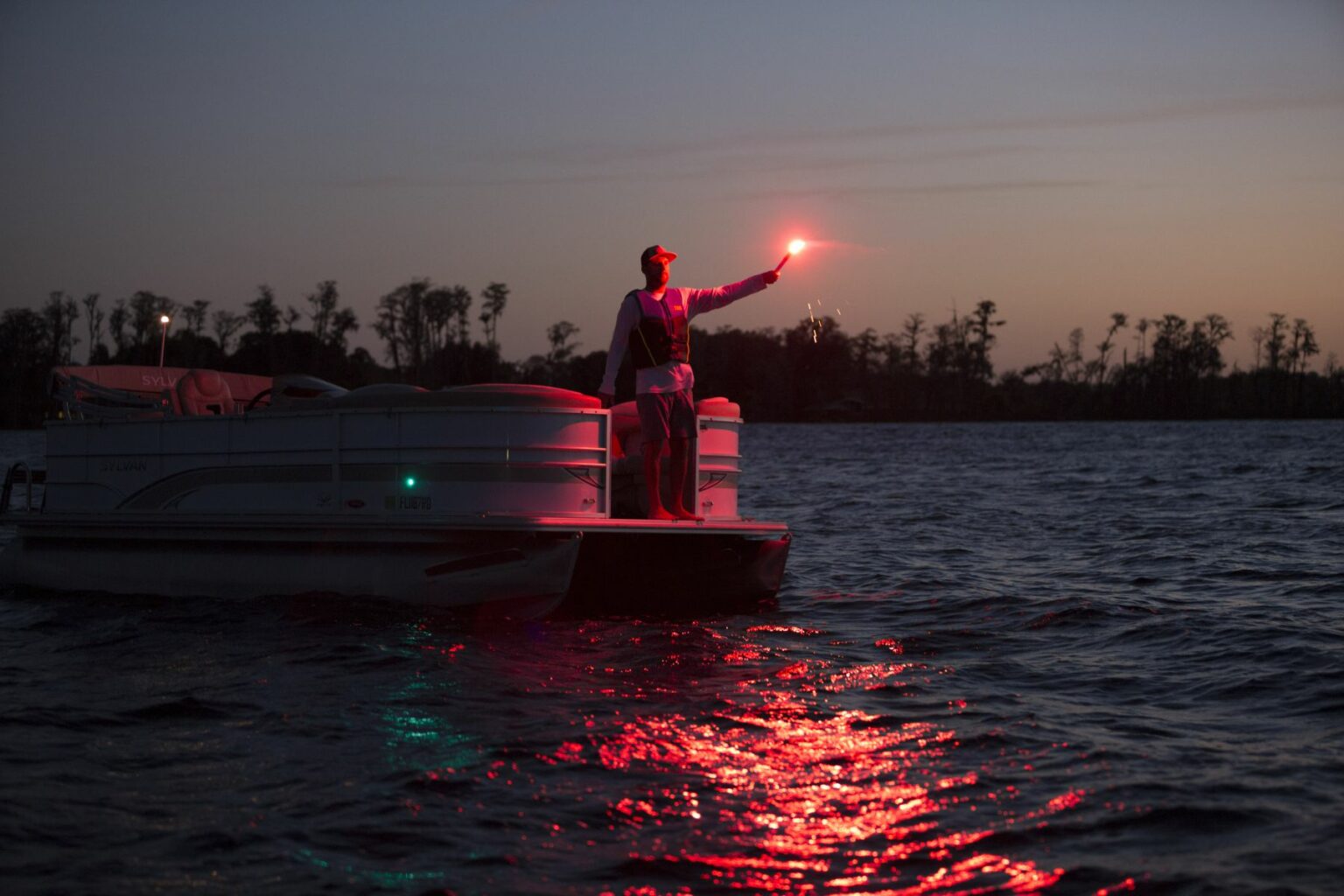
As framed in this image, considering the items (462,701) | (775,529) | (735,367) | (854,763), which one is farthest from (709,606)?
(735,367)

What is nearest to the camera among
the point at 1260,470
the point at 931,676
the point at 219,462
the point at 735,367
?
the point at 931,676

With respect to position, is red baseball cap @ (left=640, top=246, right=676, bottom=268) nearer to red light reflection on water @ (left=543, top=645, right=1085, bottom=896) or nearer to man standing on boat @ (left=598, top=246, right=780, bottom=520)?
man standing on boat @ (left=598, top=246, right=780, bottom=520)

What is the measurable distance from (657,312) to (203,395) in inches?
214

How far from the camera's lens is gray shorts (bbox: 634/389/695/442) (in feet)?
35.8

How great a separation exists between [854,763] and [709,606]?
18.1ft

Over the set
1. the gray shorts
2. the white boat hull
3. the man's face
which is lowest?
the white boat hull

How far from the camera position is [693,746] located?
7.11m

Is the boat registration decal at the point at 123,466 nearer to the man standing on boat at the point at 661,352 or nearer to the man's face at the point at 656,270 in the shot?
the man standing on boat at the point at 661,352

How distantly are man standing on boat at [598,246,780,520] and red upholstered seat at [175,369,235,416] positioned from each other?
4808 mm

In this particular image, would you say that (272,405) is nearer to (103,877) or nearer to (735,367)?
(103,877)

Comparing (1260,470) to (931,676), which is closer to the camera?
(931,676)

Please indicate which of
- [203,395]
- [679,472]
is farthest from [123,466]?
[679,472]

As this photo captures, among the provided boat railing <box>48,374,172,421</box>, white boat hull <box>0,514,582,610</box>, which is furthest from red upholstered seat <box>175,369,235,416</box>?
white boat hull <box>0,514,582,610</box>

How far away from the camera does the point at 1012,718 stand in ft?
25.7
